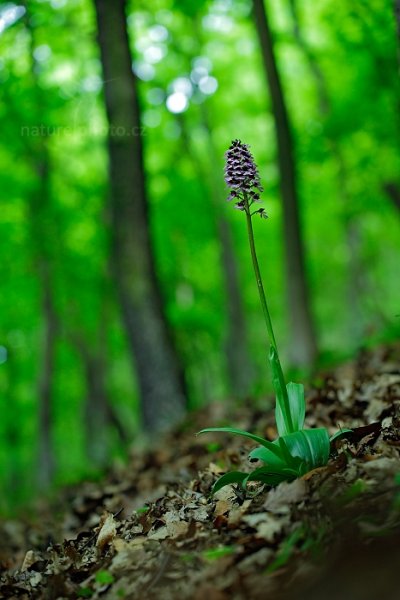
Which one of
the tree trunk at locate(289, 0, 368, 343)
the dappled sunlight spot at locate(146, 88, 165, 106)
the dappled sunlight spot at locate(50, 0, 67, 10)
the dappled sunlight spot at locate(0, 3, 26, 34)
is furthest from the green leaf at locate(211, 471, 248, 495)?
the dappled sunlight spot at locate(146, 88, 165, 106)

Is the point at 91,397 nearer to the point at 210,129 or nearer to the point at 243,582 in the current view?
the point at 210,129

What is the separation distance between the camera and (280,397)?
9.23ft

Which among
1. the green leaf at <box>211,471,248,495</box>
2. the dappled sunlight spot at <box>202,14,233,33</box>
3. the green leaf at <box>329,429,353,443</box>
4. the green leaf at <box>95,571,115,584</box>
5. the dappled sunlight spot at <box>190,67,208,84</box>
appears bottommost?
the green leaf at <box>95,571,115,584</box>

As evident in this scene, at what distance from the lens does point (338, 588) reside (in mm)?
1890

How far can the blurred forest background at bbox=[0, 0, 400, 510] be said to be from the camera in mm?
8211

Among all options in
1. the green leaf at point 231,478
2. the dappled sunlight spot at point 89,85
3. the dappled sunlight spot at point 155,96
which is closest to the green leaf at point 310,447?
the green leaf at point 231,478

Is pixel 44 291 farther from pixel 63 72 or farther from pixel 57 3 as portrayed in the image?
pixel 57 3

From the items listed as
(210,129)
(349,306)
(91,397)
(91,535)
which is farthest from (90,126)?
(91,535)

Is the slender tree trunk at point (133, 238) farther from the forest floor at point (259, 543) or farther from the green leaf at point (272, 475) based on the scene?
A: the green leaf at point (272, 475)

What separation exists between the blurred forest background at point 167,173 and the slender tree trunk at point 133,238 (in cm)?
2

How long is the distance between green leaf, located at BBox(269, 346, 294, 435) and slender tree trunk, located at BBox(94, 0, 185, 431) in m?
5.17

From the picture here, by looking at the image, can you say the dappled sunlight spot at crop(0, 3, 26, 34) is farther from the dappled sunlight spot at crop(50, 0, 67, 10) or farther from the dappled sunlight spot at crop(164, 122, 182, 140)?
the dappled sunlight spot at crop(164, 122, 182, 140)

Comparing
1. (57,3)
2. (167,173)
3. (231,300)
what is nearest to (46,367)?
(231,300)

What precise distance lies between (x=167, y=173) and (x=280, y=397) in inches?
566
